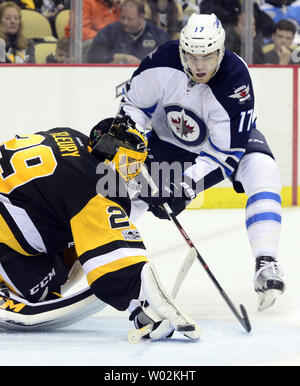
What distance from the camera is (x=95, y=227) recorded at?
7.98 feet

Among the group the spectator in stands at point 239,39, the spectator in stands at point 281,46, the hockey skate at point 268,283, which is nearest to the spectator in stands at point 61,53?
the spectator in stands at point 239,39

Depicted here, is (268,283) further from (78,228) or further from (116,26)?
(116,26)

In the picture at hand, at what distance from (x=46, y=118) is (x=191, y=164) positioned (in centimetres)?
195

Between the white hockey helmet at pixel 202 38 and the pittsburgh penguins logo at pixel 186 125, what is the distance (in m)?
0.22

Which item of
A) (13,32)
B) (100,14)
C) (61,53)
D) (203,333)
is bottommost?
(203,333)

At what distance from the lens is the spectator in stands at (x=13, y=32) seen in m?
5.09

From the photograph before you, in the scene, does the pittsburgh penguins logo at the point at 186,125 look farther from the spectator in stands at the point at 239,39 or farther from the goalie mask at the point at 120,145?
the spectator in stands at the point at 239,39

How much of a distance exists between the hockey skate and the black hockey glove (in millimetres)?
335

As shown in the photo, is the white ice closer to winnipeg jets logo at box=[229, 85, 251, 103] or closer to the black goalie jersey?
the black goalie jersey

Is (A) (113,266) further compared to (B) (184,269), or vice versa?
(B) (184,269)

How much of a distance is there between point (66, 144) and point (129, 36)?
8.96ft

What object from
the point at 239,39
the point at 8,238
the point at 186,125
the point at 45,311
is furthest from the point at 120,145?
the point at 239,39

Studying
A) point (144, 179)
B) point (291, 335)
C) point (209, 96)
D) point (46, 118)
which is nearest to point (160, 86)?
point (209, 96)
